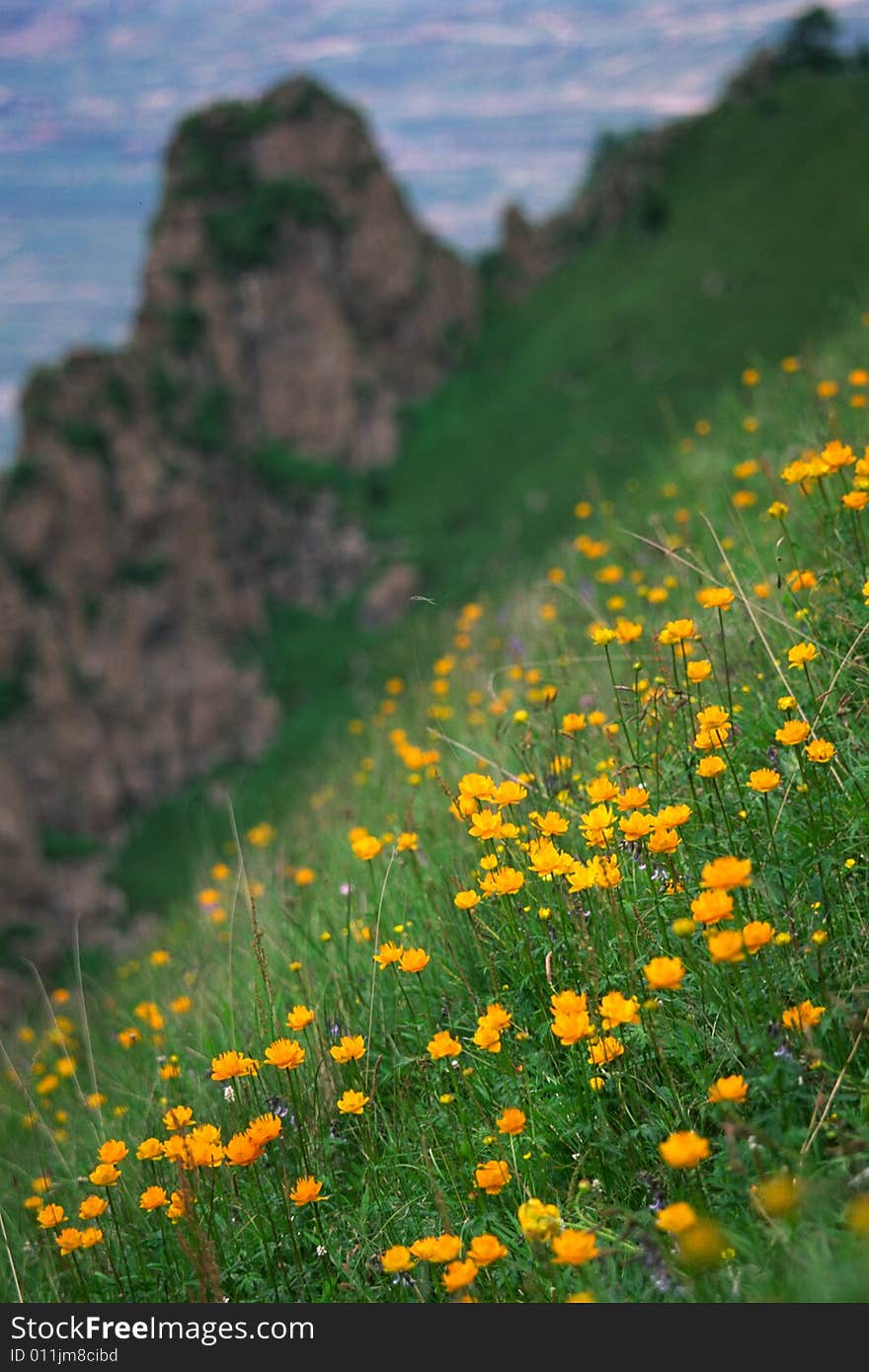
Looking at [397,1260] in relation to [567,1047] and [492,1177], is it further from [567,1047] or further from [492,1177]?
[567,1047]

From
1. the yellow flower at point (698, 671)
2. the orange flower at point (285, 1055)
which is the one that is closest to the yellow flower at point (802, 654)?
the yellow flower at point (698, 671)

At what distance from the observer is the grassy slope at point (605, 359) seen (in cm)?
4653

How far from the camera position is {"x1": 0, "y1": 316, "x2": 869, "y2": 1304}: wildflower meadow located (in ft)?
6.54

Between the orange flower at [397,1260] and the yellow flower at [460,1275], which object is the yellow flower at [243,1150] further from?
the yellow flower at [460,1275]

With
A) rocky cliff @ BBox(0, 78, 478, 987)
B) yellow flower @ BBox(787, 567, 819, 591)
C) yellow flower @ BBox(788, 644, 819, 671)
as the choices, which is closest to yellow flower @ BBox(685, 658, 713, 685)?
yellow flower @ BBox(788, 644, 819, 671)

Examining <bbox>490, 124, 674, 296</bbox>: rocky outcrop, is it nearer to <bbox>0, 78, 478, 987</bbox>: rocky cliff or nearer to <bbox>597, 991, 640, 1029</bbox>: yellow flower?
<bbox>0, 78, 478, 987</bbox>: rocky cliff

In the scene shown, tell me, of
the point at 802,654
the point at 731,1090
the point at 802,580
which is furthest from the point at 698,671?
the point at 731,1090

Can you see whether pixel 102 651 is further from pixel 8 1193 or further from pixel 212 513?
pixel 8 1193

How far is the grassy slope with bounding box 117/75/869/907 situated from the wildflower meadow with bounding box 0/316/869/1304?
127ft

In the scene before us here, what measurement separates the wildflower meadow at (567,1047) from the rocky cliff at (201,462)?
4089cm

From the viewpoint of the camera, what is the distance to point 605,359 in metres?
53.1

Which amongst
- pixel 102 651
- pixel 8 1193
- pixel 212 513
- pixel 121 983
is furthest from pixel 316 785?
pixel 212 513

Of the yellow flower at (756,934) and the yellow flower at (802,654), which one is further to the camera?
the yellow flower at (802,654)

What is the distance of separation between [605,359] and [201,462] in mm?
21865
